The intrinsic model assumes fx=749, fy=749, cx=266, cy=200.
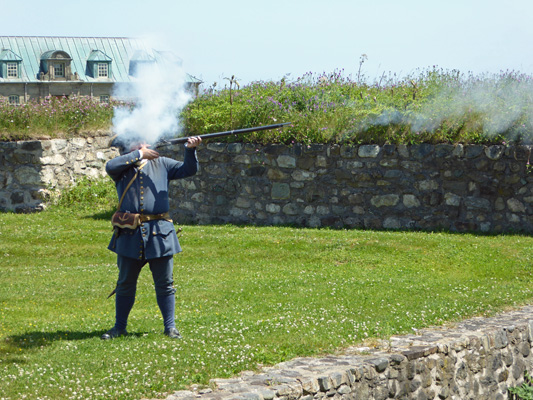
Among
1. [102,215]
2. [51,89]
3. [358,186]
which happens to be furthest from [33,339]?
[51,89]

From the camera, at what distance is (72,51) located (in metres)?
49.3

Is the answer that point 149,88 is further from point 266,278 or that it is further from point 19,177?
point 19,177

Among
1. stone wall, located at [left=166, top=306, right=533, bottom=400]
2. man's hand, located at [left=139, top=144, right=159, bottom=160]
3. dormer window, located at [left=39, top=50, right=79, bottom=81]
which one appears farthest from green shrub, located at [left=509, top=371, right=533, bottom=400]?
dormer window, located at [left=39, top=50, right=79, bottom=81]

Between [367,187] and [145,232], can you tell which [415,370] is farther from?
[367,187]

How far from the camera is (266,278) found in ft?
35.9

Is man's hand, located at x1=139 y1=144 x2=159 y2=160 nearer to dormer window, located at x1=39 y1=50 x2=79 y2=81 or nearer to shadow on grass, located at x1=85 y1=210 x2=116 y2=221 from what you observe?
shadow on grass, located at x1=85 y1=210 x2=116 y2=221

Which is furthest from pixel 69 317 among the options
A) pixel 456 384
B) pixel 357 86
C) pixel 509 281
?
pixel 357 86

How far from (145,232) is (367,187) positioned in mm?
7830

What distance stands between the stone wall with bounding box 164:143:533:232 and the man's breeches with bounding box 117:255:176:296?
299 inches

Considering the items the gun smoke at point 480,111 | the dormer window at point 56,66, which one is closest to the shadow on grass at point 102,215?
the gun smoke at point 480,111

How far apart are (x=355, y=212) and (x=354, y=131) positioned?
62.9 inches

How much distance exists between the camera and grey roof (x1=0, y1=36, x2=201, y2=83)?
157 ft

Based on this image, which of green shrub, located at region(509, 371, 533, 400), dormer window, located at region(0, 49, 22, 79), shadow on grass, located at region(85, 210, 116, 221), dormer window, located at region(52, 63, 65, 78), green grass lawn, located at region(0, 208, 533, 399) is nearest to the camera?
green grass lawn, located at region(0, 208, 533, 399)

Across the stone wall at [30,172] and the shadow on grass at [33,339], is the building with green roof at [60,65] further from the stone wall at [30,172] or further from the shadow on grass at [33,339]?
the shadow on grass at [33,339]
